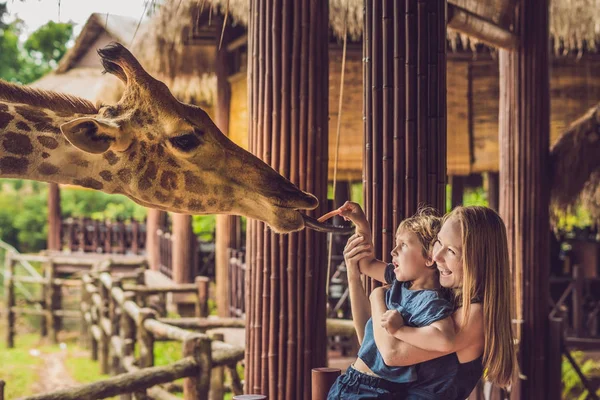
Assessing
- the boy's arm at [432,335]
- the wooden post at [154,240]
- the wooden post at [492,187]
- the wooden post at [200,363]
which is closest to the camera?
the boy's arm at [432,335]

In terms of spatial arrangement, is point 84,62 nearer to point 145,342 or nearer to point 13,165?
point 145,342

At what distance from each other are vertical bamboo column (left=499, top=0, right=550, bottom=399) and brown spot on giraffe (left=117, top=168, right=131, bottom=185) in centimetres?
327

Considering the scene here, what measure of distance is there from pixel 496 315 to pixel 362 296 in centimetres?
46

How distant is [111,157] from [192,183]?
224 mm

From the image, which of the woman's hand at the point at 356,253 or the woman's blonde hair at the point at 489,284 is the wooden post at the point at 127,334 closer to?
the woman's hand at the point at 356,253

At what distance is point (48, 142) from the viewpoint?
202cm

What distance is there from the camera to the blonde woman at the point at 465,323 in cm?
189

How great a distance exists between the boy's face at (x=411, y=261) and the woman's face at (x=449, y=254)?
0.08 m

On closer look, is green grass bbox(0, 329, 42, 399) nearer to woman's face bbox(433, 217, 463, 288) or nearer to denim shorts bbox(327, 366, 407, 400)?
denim shorts bbox(327, 366, 407, 400)

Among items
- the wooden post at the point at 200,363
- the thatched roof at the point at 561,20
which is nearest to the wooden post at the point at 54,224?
the thatched roof at the point at 561,20

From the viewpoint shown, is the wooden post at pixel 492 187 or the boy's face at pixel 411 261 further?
the wooden post at pixel 492 187

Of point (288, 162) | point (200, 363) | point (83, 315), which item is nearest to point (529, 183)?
point (288, 162)

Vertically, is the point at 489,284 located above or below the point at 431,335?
above

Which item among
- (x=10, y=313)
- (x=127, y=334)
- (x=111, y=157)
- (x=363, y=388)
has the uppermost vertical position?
(x=111, y=157)
